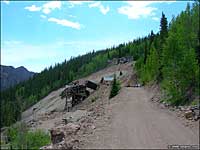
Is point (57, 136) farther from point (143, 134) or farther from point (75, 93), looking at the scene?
point (75, 93)

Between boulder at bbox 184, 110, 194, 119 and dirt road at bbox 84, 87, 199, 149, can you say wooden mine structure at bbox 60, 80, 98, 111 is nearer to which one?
dirt road at bbox 84, 87, 199, 149

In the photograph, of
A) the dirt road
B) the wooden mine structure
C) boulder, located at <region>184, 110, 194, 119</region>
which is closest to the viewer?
the dirt road

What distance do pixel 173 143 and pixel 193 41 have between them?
911 inches

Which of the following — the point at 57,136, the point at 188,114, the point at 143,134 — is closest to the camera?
the point at 143,134

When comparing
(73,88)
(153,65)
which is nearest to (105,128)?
(153,65)

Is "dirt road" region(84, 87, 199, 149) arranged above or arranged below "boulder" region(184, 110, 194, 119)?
below

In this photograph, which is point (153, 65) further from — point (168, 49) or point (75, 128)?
point (75, 128)

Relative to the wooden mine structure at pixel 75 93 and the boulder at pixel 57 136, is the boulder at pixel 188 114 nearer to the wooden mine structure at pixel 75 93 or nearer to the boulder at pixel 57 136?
the boulder at pixel 57 136

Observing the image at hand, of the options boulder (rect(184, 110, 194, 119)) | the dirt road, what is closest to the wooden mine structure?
the dirt road

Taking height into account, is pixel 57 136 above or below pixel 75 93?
below

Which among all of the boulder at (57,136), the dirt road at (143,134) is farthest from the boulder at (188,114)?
the boulder at (57,136)

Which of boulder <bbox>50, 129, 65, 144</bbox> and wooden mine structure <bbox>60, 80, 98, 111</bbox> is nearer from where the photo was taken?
boulder <bbox>50, 129, 65, 144</bbox>

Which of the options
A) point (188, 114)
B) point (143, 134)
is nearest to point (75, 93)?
point (188, 114)

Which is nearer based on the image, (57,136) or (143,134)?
(143,134)
